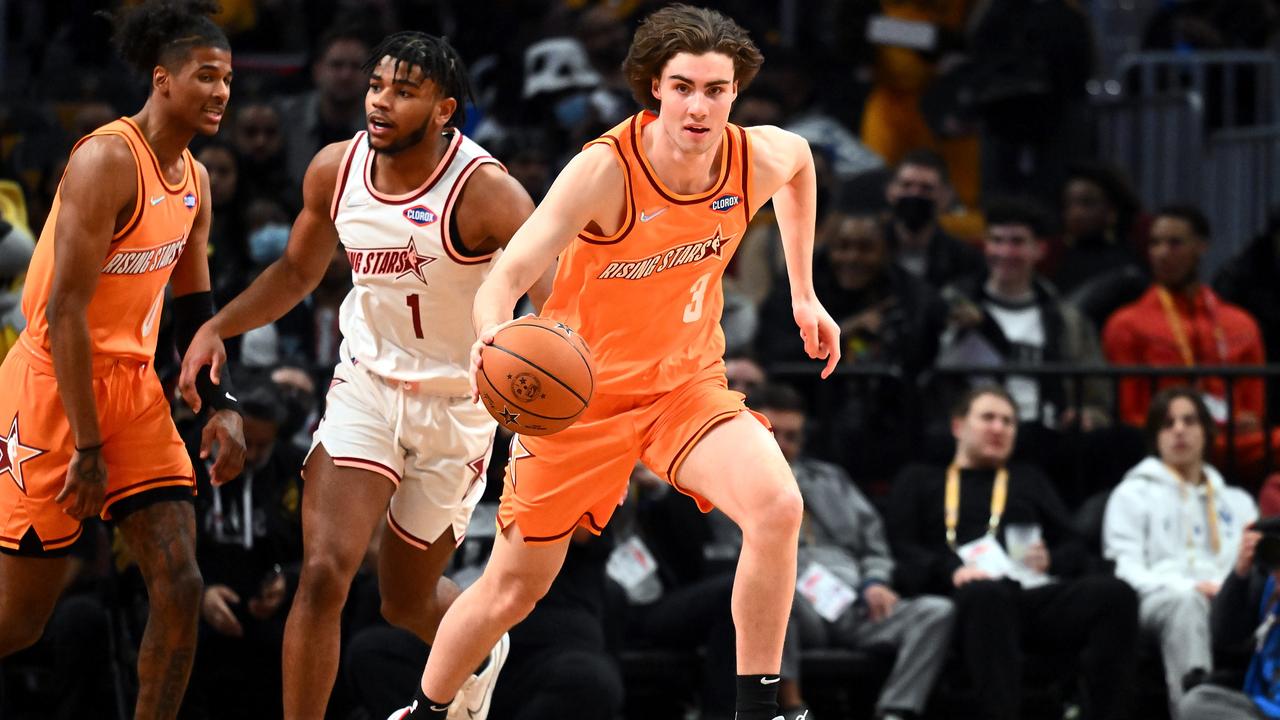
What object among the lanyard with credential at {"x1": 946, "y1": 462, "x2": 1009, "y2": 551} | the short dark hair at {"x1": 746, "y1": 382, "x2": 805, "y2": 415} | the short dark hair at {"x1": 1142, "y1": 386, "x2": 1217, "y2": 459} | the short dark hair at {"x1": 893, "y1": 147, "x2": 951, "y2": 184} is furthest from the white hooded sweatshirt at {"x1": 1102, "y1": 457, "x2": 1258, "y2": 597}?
the short dark hair at {"x1": 893, "y1": 147, "x2": 951, "y2": 184}

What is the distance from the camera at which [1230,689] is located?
23.5ft

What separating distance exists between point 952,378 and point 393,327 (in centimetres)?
356

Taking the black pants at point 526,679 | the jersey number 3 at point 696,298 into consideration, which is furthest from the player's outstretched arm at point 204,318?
the black pants at point 526,679

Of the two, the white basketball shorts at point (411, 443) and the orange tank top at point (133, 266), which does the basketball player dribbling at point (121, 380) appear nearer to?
the orange tank top at point (133, 266)

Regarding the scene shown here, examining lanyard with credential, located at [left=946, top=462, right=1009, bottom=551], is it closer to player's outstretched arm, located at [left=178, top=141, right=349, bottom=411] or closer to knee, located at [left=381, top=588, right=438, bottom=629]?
knee, located at [left=381, top=588, right=438, bottom=629]

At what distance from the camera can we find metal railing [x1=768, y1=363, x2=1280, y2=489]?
27.3ft

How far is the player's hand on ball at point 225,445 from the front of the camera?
215 inches

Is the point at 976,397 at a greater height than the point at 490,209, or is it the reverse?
the point at 490,209

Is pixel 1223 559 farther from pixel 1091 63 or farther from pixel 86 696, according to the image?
pixel 86 696

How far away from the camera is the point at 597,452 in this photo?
517 centimetres

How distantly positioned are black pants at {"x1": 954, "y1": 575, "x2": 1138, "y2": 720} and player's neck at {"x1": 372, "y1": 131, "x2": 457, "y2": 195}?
3.26m

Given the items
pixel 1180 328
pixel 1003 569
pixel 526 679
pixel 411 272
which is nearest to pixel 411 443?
pixel 411 272

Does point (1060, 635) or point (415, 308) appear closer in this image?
point (415, 308)

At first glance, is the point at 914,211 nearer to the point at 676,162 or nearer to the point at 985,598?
the point at 985,598
